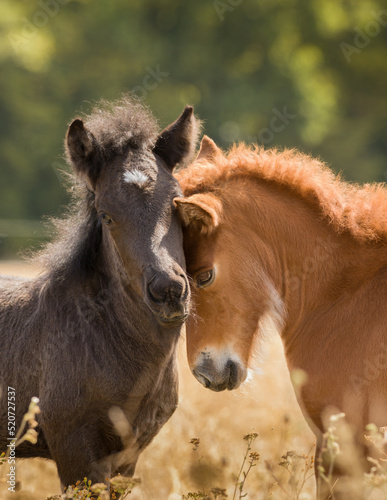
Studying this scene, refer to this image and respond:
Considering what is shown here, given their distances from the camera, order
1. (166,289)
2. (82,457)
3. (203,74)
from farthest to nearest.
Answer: (203,74) → (82,457) → (166,289)

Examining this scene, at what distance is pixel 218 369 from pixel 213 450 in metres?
A: 1.81

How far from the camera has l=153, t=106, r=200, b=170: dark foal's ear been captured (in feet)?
14.9

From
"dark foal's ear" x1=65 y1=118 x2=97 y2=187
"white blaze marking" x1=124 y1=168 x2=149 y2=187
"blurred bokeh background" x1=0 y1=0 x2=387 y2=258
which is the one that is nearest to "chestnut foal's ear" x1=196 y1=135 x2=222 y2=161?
"white blaze marking" x1=124 y1=168 x2=149 y2=187

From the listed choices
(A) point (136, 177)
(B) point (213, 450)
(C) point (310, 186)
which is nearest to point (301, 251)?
(C) point (310, 186)

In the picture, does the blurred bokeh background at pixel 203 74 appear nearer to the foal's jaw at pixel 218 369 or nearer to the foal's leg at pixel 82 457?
the foal's jaw at pixel 218 369

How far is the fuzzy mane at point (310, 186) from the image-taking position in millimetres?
4473

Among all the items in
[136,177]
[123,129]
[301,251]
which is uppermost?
[123,129]

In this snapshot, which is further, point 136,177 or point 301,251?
point 301,251

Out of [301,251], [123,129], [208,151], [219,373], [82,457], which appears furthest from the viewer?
[208,151]

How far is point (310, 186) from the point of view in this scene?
14.9 feet

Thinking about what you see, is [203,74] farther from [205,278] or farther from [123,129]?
[205,278]

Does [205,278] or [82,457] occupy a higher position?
[205,278]

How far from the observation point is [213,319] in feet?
14.2

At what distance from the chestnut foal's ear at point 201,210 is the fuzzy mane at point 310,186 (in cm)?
23
